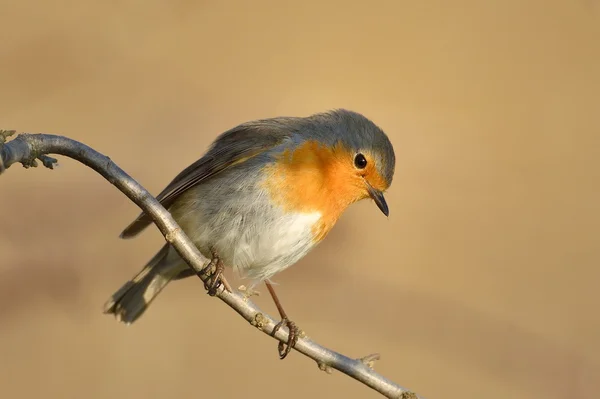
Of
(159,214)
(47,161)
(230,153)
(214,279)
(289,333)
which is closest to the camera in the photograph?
(47,161)

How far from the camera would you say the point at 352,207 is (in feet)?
14.4

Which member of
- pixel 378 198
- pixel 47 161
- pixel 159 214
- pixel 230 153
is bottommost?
pixel 47 161

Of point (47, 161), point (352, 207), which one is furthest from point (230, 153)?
point (47, 161)

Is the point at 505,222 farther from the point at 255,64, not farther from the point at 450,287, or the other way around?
the point at 255,64

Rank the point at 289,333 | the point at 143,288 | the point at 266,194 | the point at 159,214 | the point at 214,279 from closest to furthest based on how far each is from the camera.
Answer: the point at 159,214
the point at 214,279
the point at 289,333
the point at 266,194
the point at 143,288

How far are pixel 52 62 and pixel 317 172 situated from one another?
72.6 inches

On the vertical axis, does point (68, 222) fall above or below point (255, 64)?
below

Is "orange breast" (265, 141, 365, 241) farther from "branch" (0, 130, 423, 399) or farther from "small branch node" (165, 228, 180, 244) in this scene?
"small branch node" (165, 228, 180, 244)

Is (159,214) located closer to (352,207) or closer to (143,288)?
(143,288)

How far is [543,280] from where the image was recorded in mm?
4434

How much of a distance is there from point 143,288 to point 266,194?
0.83 meters

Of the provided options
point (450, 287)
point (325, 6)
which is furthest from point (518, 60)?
point (450, 287)

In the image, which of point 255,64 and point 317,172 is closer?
point 317,172

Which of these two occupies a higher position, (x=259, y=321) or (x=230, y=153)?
(x=230, y=153)
